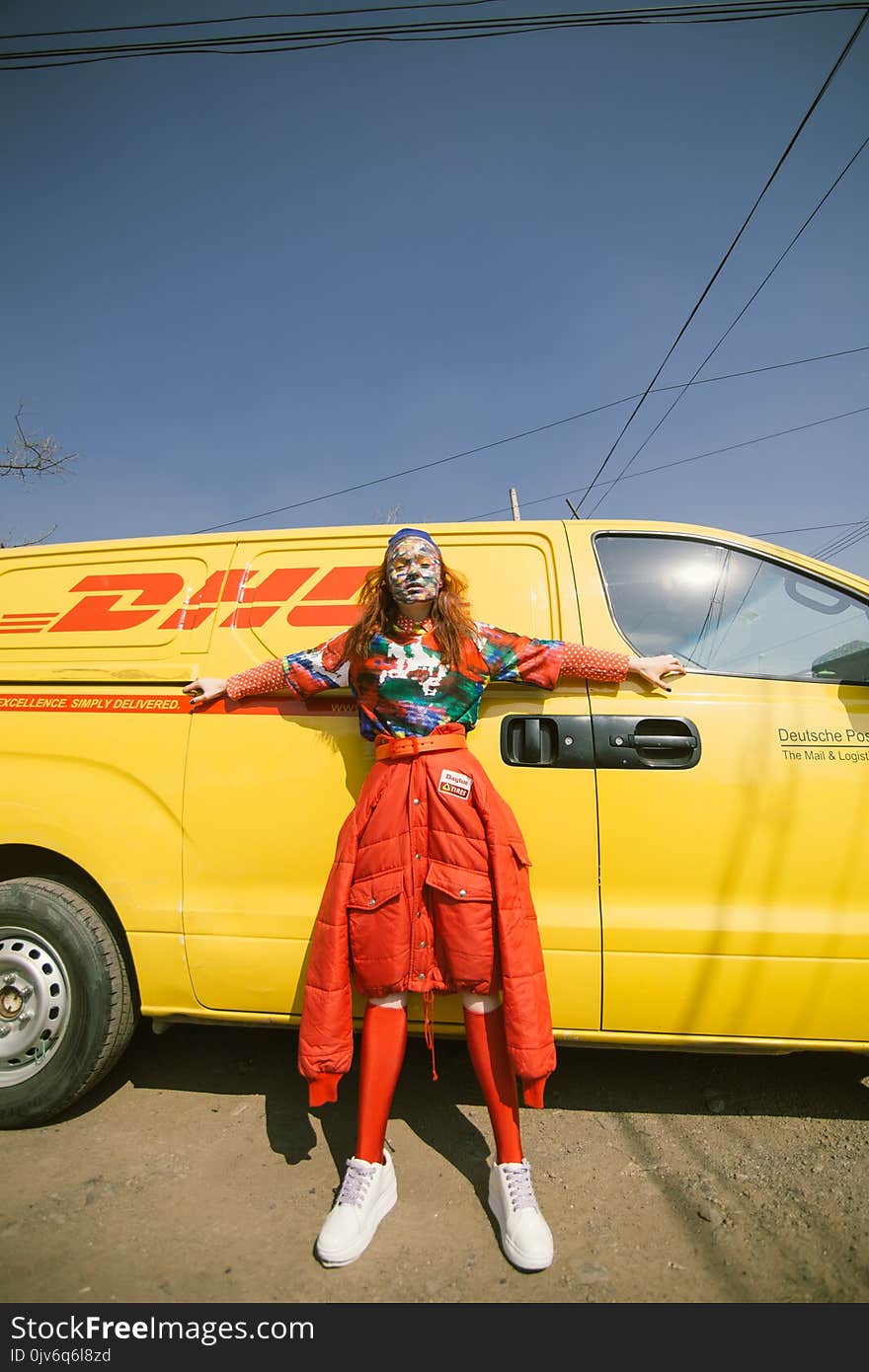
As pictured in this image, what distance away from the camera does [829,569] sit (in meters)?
2.44

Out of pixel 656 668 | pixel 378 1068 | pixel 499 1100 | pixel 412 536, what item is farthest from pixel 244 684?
pixel 499 1100

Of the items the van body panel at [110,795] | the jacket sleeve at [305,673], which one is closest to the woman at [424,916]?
the jacket sleeve at [305,673]

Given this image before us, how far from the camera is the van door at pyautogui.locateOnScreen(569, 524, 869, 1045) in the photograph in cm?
214

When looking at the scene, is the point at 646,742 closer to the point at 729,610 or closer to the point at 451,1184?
the point at 729,610

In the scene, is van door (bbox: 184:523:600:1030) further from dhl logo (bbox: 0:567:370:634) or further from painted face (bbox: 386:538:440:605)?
painted face (bbox: 386:538:440:605)

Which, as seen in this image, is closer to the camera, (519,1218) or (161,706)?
(519,1218)

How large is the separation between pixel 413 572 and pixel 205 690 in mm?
854

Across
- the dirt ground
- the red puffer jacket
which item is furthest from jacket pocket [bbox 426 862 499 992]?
the dirt ground

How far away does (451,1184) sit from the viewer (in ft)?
7.11

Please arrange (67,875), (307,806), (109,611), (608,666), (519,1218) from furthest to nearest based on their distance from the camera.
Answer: (109,611) → (67,875) → (307,806) → (608,666) → (519,1218)

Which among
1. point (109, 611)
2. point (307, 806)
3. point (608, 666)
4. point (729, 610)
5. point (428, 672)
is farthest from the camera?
point (109, 611)

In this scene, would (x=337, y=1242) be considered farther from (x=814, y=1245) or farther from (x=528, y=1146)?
(x=814, y=1245)

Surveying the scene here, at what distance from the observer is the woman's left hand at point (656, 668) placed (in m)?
2.23

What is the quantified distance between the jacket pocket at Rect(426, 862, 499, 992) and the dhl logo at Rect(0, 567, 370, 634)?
1.01m
